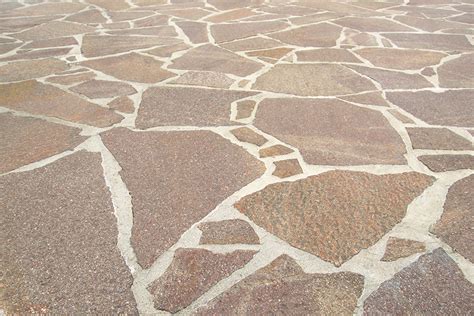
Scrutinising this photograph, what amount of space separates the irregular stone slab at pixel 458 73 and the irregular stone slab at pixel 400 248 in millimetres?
2688

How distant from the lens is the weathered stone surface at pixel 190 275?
1811mm

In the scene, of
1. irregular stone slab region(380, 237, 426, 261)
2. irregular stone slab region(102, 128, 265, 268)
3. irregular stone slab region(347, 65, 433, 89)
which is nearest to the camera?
irregular stone slab region(380, 237, 426, 261)

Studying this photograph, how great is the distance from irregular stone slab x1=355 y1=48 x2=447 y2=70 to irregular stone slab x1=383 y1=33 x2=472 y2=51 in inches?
12.5

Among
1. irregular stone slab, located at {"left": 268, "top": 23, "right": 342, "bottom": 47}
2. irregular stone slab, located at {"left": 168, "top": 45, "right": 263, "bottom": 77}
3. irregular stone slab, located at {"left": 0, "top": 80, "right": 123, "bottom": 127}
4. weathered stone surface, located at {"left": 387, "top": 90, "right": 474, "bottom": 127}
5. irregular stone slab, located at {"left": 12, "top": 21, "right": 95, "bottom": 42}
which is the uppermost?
irregular stone slab, located at {"left": 12, "top": 21, "right": 95, "bottom": 42}

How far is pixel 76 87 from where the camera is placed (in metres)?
4.12

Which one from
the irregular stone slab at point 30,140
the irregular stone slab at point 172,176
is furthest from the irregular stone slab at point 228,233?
the irregular stone slab at point 30,140

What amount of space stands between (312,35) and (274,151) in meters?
3.55

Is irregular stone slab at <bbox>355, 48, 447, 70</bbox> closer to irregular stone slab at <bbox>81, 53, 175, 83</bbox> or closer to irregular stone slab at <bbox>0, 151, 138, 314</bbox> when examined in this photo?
irregular stone slab at <bbox>81, 53, 175, 83</bbox>

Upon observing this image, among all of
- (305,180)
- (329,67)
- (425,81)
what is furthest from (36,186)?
(425,81)

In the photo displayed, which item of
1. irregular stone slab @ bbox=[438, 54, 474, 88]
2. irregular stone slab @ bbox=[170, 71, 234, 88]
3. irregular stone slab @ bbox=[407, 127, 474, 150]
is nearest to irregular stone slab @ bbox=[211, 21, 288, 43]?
irregular stone slab @ bbox=[170, 71, 234, 88]

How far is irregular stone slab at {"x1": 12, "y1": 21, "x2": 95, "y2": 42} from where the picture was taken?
598 centimetres

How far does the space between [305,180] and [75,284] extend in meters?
1.51

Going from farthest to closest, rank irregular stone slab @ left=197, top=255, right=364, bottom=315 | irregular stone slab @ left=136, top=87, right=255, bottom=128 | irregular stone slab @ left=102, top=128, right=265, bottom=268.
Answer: irregular stone slab @ left=136, top=87, right=255, bottom=128, irregular stone slab @ left=102, top=128, right=265, bottom=268, irregular stone slab @ left=197, top=255, right=364, bottom=315

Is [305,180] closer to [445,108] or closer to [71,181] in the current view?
[71,181]
